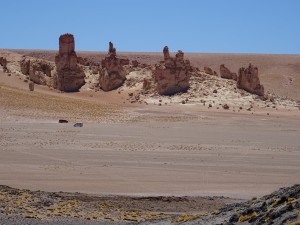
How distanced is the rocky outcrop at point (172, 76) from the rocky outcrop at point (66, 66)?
7756 millimetres

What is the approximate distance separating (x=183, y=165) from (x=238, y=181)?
10.0ft

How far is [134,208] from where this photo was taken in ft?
41.9

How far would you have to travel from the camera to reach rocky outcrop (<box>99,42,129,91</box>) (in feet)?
165

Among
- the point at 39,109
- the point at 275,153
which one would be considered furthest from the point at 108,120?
the point at 275,153

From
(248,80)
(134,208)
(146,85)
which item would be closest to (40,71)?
(146,85)

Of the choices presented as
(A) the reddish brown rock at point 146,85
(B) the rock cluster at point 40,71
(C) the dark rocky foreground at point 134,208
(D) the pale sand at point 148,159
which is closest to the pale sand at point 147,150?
(D) the pale sand at point 148,159

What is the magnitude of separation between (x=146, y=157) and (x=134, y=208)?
8002mm

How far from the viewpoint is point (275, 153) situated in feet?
74.8

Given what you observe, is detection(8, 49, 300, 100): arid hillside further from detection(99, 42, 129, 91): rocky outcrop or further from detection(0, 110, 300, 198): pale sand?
detection(0, 110, 300, 198): pale sand

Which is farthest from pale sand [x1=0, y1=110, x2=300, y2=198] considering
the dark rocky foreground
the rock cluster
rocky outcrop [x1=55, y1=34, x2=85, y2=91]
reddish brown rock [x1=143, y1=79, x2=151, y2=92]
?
the rock cluster

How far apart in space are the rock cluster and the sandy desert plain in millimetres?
2397

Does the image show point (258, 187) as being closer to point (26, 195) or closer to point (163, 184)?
point (163, 184)

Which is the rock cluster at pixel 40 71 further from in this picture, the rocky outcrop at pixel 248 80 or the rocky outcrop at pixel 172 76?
the rocky outcrop at pixel 248 80

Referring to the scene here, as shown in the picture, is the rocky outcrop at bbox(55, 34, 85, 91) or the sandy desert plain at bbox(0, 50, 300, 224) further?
the rocky outcrop at bbox(55, 34, 85, 91)
